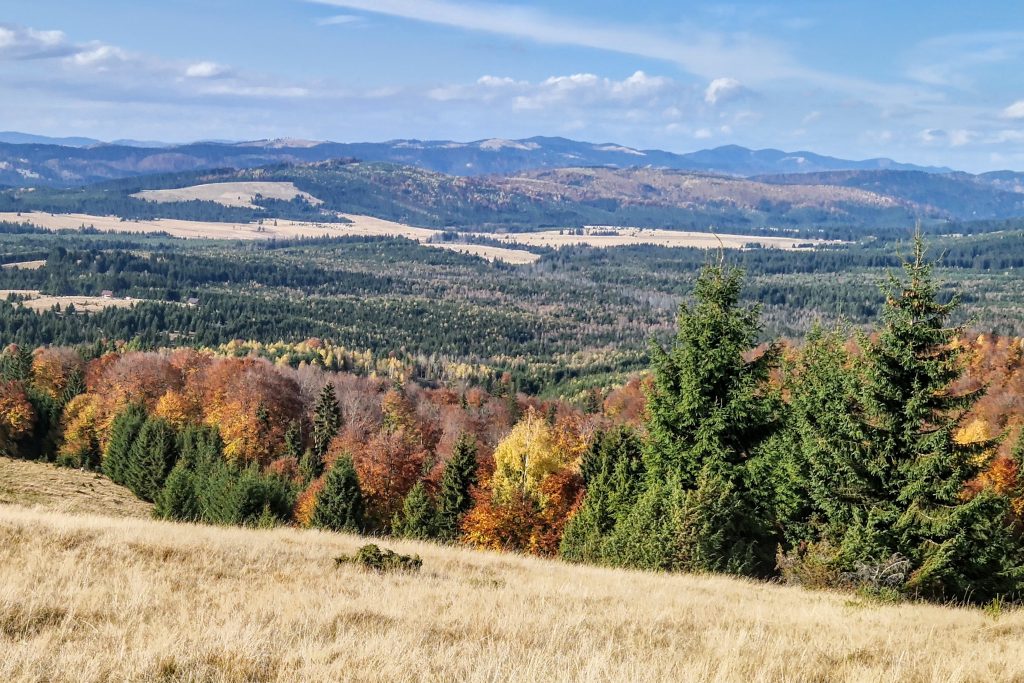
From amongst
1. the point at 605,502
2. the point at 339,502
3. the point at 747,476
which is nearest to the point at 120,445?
the point at 339,502

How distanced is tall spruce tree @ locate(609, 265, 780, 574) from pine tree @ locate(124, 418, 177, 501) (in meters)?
55.3

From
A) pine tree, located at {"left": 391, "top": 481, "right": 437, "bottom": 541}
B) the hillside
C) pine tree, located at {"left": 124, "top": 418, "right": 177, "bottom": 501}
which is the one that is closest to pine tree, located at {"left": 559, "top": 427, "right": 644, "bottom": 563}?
pine tree, located at {"left": 391, "top": 481, "right": 437, "bottom": 541}

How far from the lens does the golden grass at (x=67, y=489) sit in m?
61.1

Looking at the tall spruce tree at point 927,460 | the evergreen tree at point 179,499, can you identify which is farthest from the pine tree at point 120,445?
the tall spruce tree at point 927,460

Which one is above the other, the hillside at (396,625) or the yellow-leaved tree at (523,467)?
the hillside at (396,625)

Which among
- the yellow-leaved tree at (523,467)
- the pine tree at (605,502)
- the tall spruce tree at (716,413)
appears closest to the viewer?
the tall spruce tree at (716,413)

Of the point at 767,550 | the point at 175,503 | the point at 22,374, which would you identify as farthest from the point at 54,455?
the point at 767,550

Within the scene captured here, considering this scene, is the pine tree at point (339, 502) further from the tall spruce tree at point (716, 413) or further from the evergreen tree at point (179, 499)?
the tall spruce tree at point (716, 413)

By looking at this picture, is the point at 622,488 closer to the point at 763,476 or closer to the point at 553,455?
the point at 763,476

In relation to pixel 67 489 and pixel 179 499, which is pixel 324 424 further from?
pixel 179 499

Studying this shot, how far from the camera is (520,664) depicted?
10844 mm

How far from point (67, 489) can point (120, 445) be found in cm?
1226

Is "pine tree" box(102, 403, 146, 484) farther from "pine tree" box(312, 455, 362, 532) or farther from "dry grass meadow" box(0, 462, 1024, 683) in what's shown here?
"dry grass meadow" box(0, 462, 1024, 683)

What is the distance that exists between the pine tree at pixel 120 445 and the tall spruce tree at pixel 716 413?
62.6m
